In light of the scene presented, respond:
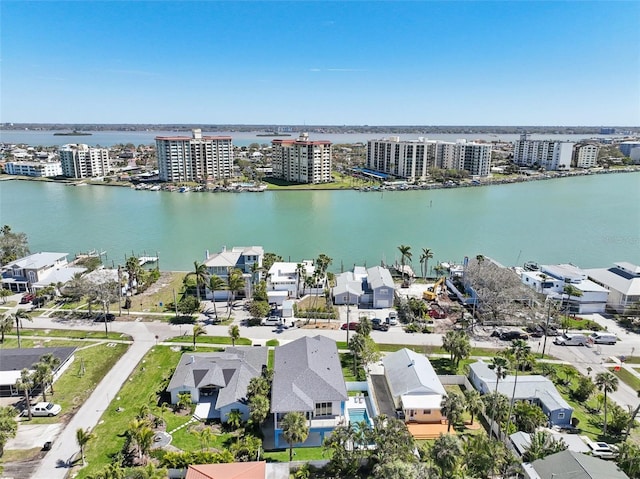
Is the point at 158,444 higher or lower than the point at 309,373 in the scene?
lower

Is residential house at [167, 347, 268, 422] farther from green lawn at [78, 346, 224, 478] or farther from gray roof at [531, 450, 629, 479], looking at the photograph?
gray roof at [531, 450, 629, 479]

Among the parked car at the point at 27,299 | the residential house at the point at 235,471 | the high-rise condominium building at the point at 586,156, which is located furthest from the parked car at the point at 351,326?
the high-rise condominium building at the point at 586,156

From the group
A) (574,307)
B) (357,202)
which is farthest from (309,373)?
(357,202)

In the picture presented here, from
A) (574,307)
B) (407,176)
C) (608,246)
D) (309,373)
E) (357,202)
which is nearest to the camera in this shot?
(309,373)

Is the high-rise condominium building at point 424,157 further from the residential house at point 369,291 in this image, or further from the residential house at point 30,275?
the residential house at point 30,275

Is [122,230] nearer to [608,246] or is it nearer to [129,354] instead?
[129,354]

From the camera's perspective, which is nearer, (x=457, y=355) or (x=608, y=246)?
(x=457, y=355)

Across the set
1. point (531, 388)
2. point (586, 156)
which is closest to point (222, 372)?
point (531, 388)

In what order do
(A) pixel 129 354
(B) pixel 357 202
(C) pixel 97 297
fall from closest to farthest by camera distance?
(A) pixel 129 354
(C) pixel 97 297
(B) pixel 357 202
